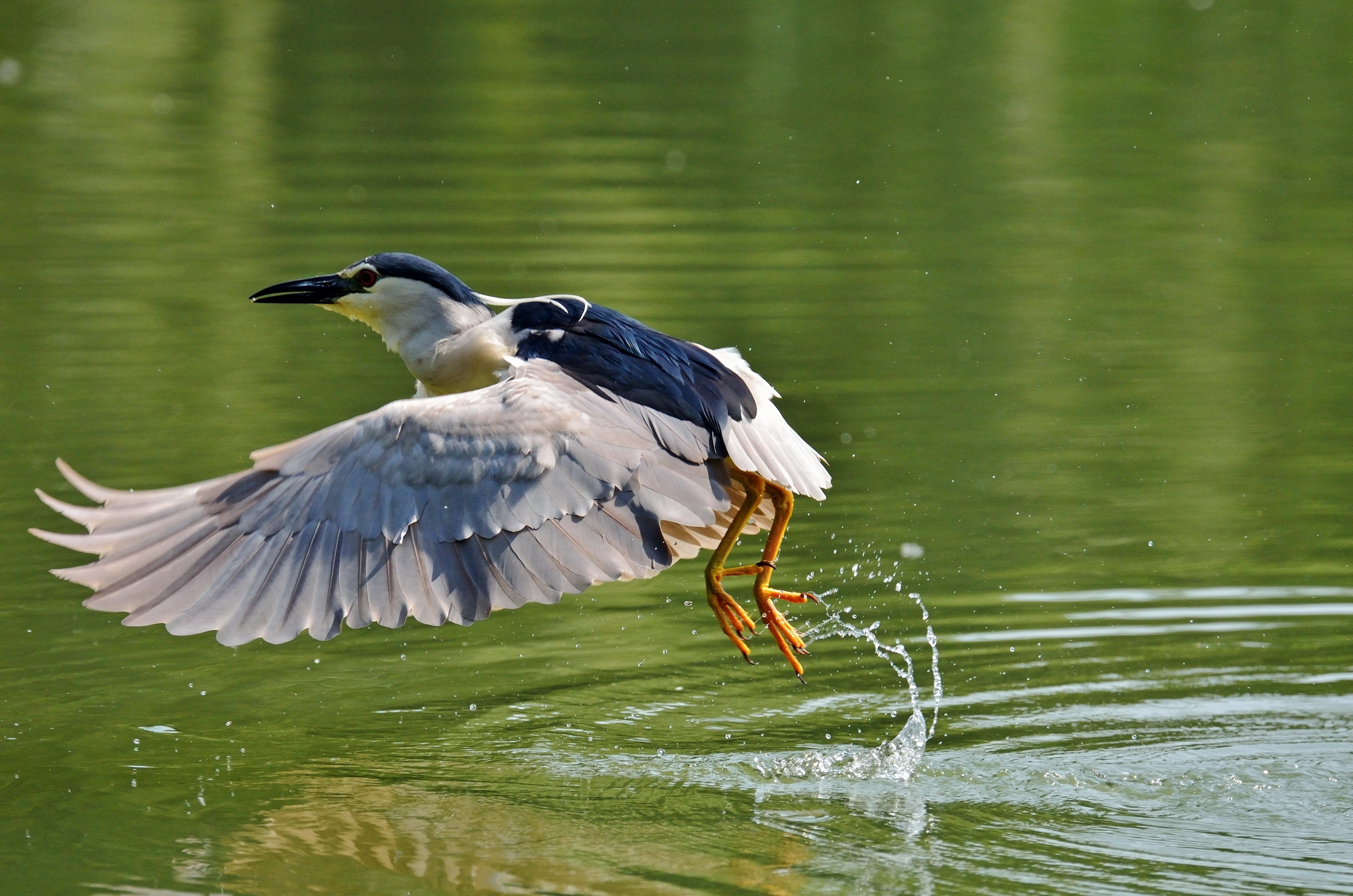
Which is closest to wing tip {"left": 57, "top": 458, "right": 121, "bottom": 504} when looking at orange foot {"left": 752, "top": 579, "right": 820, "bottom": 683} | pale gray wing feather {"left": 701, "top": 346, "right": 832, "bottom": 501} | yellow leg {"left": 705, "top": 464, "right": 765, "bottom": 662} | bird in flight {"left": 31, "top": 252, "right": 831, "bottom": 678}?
bird in flight {"left": 31, "top": 252, "right": 831, "bottom": 678}

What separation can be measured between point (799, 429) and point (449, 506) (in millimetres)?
4772

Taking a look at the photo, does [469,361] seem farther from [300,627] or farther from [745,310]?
[745,310]

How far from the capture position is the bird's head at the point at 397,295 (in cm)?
680

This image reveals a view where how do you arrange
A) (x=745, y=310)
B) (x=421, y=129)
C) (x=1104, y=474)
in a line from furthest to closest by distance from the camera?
(x=421, y=129)
(x=745, y=310)
(x=1104, y=474)

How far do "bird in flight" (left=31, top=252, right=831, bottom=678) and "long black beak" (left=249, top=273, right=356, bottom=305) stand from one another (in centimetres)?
97

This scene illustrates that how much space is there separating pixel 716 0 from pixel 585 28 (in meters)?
2.53

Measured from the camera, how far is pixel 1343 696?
6.71 meters

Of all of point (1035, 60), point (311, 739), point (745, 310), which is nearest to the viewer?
point (311, 739)

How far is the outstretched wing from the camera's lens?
17.6 ft

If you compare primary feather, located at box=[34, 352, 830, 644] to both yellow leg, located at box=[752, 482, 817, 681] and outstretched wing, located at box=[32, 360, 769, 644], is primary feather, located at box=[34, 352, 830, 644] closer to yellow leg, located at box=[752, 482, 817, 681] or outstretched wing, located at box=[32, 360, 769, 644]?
outstretched wing, located at box=[32, 360, 769, 644]


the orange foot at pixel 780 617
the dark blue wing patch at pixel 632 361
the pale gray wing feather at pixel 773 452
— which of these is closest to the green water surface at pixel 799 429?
the orange foot at pixel 780 617

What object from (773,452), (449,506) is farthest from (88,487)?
(773,452)

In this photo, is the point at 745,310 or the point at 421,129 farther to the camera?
the point at 421,129

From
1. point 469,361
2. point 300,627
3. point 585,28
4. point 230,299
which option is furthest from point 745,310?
point 585,28
